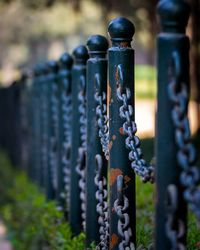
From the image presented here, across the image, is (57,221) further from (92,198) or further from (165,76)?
(165,76)

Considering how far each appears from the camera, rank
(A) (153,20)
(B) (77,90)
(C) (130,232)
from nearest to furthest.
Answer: (C) (130,232) → (B) (77,90) → (A) (153,20)

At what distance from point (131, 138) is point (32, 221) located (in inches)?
114

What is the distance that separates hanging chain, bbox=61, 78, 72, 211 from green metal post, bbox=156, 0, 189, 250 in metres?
2.36

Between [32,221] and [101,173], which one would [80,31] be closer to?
[32,221]

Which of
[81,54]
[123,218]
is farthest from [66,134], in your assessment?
[123,218]

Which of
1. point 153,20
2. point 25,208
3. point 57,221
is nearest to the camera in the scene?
point 57,221

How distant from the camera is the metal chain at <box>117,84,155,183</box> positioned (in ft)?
8.18

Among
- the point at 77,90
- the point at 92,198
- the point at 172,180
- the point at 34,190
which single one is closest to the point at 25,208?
the point at 34,190

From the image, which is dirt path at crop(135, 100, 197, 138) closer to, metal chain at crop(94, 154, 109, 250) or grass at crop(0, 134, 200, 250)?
grass at crop(0, 134, 200, 250)

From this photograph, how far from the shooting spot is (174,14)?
2084 millimetres

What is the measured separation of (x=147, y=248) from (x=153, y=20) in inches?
439

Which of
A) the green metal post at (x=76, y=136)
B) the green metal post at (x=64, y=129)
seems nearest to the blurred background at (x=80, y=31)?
the green metal post at (x=64, y=129)

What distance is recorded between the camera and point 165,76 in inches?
84.3

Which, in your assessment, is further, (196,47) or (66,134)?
(196,47)
